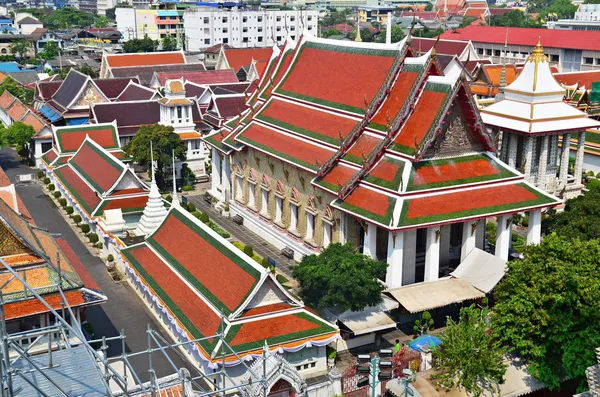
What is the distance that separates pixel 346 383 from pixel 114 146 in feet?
110

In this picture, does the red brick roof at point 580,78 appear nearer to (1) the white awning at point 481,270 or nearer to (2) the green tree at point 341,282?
(1) the white awning at point 481,270

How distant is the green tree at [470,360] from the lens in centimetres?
2384

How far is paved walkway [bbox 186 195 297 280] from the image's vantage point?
125 feet

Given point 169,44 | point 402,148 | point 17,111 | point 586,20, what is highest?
point 586,20

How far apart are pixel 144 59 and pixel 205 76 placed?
13.7 metres

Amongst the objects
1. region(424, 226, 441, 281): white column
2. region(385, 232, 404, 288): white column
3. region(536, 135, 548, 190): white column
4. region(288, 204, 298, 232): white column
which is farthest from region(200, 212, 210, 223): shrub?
region(536, 135, 548, 190): white column

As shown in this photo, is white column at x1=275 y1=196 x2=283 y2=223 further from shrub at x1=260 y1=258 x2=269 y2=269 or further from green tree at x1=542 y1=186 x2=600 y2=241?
green tree at x1=542 y1=186 x2=600 y2=241

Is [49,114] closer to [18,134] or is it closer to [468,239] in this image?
[18,134]

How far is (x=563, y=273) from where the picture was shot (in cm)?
2545

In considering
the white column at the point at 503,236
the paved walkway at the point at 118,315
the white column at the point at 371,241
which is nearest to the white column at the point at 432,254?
the white column at the point at 371,241

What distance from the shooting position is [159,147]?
1984 inches

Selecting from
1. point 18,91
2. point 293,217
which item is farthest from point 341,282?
point 18,91

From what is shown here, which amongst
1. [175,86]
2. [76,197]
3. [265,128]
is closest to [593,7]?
[175,86]

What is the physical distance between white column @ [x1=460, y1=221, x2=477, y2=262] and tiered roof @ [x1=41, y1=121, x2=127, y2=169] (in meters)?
27.9
